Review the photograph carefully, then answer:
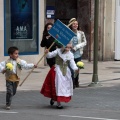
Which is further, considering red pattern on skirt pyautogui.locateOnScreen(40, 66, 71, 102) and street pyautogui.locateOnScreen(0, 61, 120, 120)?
red pattern on skirt pyautogui.locateOnScreen(40, 66, 71, 102)

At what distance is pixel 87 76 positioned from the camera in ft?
59.0

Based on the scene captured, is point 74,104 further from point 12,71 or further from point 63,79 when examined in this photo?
point 12,71

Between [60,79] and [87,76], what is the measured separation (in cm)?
653

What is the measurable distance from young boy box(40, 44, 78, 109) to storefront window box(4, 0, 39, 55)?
808 centimetres

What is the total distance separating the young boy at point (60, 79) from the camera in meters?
11.5

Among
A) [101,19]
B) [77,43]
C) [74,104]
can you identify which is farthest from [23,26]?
[74,104]

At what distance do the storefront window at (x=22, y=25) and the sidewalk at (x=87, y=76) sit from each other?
38.9 inches

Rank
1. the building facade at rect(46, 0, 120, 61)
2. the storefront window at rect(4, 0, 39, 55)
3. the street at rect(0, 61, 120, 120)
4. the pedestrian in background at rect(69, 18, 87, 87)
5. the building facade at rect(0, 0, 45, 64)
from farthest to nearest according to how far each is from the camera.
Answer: the building facade at rect(46, 0, 120, 61) < the storefront window at rect(4, 0, 39, 55) < the building facade at rect(0, 0, 45, 64) < the pedestrian in background at rect(69, 18, 87, 87) < the street at rect(0, 61, 120, 120)

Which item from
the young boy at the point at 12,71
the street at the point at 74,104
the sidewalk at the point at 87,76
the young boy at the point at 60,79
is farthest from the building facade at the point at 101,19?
the young boy at the point at 12,71

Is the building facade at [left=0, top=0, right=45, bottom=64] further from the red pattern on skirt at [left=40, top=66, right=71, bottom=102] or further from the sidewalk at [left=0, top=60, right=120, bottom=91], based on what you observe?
the red pattern on skirt at [left=40, top=66, right=71, bottom=102]

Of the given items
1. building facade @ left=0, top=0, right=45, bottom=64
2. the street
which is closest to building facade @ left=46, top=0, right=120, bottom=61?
building facade @ left=0, top=0, right=45, bottom=64

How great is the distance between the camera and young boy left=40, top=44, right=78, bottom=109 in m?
11.5

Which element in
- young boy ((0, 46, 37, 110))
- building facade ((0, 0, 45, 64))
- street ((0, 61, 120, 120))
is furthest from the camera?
building facade ((0, 0, 45, 64))

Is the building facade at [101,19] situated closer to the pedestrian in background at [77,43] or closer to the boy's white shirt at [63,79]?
the pedestrian in background at [77,43]
